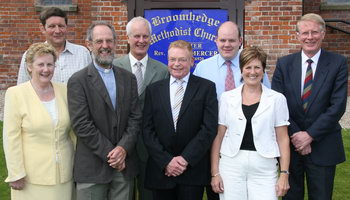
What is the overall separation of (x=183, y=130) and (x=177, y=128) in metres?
0.05

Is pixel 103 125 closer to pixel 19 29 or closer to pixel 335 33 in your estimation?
pixel 19 29

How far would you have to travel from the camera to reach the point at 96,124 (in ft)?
11.0

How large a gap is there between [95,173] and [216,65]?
146 centimetres

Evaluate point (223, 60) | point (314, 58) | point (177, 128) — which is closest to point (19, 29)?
point (223, 60)

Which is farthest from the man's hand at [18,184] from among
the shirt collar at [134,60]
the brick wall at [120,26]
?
the brick wall at [120,26]

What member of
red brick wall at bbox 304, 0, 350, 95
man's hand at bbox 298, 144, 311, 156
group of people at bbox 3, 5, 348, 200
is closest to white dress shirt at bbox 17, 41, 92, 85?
group of people at bbox 3, 5, 348, 200

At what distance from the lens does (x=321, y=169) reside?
145 inches

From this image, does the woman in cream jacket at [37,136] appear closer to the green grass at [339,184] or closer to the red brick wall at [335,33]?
the green grass at [339,184]

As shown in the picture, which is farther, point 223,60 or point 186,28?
point 186,28

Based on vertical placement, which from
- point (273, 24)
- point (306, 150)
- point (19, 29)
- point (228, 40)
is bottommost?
point (306, 150)

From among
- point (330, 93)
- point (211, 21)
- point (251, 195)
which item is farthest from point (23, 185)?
point (211, 21)

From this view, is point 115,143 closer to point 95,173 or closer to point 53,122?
point 95,173

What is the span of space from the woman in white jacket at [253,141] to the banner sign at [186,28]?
4.02 meters

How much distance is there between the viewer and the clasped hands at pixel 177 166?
3.41 meters
